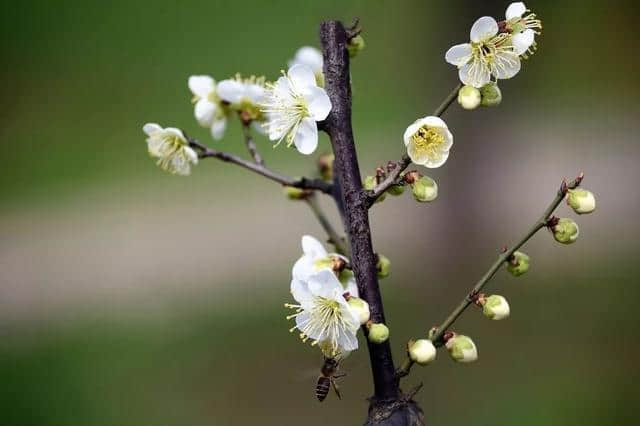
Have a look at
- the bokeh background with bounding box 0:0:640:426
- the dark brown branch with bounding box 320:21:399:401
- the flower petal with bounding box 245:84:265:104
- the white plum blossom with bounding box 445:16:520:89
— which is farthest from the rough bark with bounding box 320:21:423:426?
the bokeh background with bounding box 0:0:640:426

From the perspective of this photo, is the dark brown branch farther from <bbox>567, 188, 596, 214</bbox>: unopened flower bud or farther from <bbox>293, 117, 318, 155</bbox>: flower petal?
<bbox>567, 188, 596, 214</bbox>: unopened flower bud

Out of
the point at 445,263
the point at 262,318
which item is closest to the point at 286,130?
the point at 262,318

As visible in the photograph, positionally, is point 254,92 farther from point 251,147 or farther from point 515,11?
point 515,11

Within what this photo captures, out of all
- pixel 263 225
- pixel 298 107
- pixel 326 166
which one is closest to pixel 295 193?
pixel 326 166

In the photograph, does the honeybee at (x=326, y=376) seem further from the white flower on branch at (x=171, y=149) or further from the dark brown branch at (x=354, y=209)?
the white flower on branch at (x=171, y=149)

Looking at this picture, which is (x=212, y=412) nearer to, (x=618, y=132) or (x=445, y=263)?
(x=445, y=263)

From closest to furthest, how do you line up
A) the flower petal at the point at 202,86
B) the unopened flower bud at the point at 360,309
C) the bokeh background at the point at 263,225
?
the unopened flower bud at the point at 360,309 → the flower petal at the point at 202,86 → the bokeh background at the point at 263,225

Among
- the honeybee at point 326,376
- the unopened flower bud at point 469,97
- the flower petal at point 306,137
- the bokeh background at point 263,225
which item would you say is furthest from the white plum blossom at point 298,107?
the bokeh background at point 263,225

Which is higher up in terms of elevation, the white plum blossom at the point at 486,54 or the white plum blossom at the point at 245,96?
the white plum blossom at the point at 245,96
